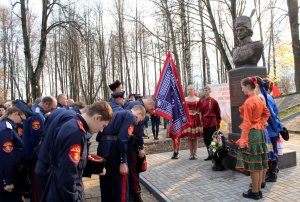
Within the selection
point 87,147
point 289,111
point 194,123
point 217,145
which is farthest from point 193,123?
point 289,111

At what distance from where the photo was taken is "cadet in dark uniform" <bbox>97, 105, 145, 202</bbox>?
432 cm

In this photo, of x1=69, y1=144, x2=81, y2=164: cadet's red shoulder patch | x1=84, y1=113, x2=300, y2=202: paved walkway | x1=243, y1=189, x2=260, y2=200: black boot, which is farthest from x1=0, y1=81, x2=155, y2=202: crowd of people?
x1=243, y1=189, x2=260, y2=200: black boot

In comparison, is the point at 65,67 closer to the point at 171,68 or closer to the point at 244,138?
the point at 171,68

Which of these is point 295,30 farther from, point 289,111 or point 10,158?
point 10,158

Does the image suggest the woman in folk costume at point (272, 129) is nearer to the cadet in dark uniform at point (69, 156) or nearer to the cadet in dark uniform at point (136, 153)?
the cadet in dark uniform at point (136, 153)

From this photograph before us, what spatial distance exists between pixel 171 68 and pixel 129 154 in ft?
10.2

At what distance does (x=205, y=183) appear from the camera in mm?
6000

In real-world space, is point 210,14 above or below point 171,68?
above

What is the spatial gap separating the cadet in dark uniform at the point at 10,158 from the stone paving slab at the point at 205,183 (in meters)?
2.43

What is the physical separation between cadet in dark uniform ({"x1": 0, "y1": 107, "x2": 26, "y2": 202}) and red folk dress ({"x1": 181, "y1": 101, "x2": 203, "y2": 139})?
177 inches

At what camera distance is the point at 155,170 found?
24.3 ft

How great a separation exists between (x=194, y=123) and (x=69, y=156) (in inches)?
233

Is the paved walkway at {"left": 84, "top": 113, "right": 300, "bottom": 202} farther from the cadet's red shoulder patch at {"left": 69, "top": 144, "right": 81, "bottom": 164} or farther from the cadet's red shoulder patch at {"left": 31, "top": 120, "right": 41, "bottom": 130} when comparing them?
the cadet's red shoulder patch at {"left": 69, "top": 144, "right": 81, "bottom": 164}

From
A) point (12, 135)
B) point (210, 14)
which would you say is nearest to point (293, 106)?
point (210, 14)
